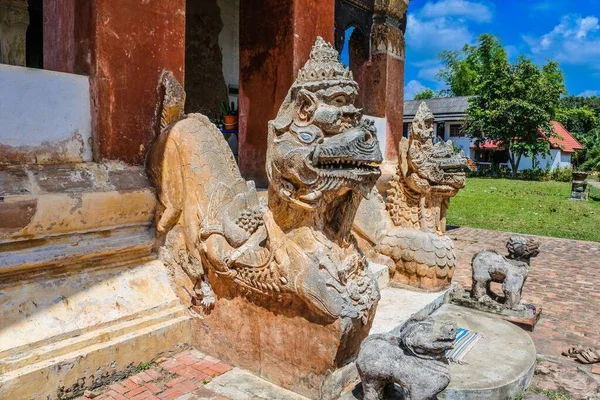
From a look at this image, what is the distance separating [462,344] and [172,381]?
2.15 m

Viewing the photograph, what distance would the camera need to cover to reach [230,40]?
331 inches

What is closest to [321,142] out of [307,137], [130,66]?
[307,137]

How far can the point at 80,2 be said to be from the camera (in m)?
3.61

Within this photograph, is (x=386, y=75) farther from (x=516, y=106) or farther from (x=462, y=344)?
(x=516, y=106)

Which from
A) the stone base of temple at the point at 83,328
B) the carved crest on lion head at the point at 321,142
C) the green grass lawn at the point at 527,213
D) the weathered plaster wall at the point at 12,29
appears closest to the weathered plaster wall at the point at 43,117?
the stone base of temple at the point at 83,328

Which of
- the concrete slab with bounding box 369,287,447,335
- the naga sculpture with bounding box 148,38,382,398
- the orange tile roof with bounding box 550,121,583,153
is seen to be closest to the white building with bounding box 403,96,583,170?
the orange tile roof with bounding box 550,121,583,153

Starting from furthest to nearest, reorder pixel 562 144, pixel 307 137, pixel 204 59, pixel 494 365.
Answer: pixel 562 144
pixel 204 59
pixel 494 365
pixel 307 137

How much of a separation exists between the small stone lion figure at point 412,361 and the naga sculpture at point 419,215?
233cm

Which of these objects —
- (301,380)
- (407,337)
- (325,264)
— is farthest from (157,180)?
(407,337)

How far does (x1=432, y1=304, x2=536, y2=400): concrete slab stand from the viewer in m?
3.03

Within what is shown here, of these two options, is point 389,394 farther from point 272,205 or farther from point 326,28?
point 326,28

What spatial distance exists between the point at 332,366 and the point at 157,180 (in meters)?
1.92

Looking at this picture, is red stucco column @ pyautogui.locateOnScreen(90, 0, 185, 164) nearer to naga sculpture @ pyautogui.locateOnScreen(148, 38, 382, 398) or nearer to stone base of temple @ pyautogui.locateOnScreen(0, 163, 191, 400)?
stone base of temple @ pyautogui.locateOnScreen(0, 163, 191, 400)

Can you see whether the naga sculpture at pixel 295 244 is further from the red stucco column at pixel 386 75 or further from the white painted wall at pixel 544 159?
the white painted wall at pixel 544 159
